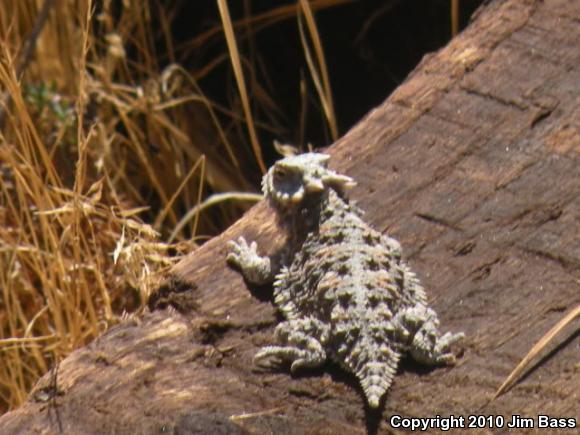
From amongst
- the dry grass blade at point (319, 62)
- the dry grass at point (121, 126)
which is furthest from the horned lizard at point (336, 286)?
the dry grass at point (121, 126)

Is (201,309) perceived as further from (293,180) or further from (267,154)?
(267,154)

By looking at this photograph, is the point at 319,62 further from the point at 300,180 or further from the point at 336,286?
the point at 336,286

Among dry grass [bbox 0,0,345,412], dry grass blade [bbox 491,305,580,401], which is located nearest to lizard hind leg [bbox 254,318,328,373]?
dry grass blade [bbox 491,305,580,401]

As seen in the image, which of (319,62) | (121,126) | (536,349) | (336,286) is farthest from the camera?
(121,126)

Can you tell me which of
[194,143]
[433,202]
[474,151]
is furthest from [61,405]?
[194,143]

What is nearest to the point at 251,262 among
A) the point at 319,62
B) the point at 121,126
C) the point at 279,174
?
the point at 279,174

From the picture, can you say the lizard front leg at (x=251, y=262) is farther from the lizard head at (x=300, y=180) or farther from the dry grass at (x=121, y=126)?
the dry grass at (x=121, y=126)

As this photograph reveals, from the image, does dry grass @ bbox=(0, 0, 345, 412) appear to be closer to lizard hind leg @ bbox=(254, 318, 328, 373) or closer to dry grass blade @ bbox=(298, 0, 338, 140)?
dry grass blade @ bbox=(298, 0, 338, 140)
